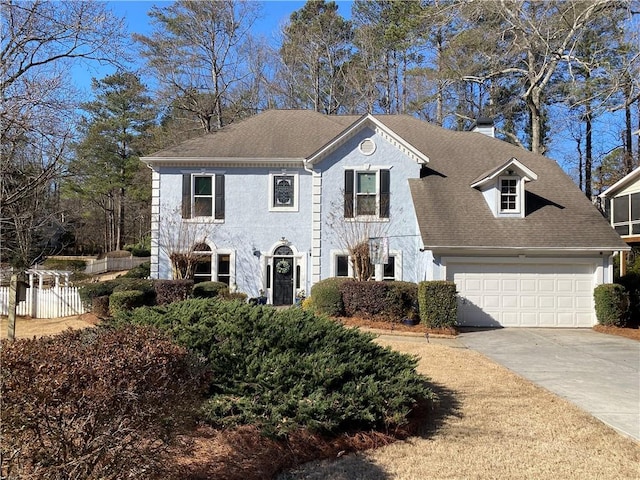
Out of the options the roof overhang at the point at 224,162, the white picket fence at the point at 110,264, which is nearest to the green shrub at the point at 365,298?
the roof overhang at the point at 224,162

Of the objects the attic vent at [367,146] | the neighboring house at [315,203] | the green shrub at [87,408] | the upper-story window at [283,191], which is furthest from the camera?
the upper-story window at [283,191]

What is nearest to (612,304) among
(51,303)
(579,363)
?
(579,363)

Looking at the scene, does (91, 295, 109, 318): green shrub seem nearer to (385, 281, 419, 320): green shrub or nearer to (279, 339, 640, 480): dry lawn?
(385, 281, 419, 320): green shrub

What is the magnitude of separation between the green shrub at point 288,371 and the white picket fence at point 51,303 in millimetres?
10519

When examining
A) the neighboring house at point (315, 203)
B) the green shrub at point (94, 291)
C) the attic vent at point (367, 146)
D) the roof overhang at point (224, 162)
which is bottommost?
the green shrub at point (94, 291)

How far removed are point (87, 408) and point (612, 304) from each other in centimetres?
1521

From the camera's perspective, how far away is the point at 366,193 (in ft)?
55.9

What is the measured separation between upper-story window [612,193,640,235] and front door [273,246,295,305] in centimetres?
1648

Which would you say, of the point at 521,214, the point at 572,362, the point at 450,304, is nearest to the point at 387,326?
the point at 450,304

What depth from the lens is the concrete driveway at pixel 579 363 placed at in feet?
22.1

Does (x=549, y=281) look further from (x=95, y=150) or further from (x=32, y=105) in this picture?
(x=95, y=150)

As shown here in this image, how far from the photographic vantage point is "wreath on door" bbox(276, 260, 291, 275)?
1730 cm

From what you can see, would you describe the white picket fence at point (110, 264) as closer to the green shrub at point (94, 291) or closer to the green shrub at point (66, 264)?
the green shrub at point (66, 264)

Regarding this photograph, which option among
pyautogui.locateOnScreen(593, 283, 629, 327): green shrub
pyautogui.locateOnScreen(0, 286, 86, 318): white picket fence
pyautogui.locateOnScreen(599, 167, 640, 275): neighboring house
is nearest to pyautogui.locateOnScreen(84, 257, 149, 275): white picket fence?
pyautogui.locateOnScreen(0, 286, 86, 318): white picket fence
